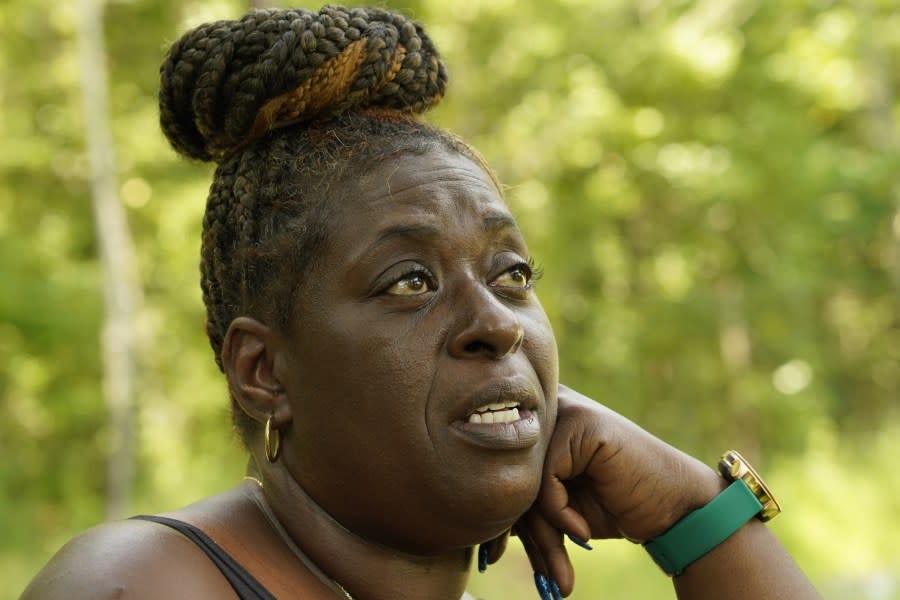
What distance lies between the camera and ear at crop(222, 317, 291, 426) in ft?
8.30

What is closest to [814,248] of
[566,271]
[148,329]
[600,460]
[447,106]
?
[566,271]

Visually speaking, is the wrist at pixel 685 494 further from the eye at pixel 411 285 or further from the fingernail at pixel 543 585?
the eye at pixel 411 285

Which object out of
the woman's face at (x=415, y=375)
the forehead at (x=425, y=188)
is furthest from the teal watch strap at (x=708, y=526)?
the forehead at (x=425, y=188)

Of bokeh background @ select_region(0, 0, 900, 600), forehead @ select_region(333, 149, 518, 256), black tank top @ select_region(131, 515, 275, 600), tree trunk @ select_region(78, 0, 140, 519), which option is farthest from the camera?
bokeh background @ select_region(0, 0, 900, 600)

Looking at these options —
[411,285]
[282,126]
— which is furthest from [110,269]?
[411,285]

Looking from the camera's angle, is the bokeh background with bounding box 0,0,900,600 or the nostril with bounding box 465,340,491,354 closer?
the nostril with bounding box 465,340,491,354

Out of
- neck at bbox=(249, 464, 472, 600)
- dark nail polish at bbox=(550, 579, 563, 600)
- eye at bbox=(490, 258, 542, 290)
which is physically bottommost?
dark nail polish at bbox=(550, 579, 563, 600)

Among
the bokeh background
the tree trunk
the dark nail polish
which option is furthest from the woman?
the tree trunk

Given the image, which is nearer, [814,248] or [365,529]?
[365,529]

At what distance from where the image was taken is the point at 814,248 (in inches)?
646

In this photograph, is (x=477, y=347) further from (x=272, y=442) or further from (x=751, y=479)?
(x=751, y=479)

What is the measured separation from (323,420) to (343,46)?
0.84 metres

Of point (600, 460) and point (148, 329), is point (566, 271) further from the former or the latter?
point (600, 460)

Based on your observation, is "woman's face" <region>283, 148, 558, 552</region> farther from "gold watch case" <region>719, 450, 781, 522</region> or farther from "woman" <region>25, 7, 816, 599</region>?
"gold watch case" <region>719, 450, 781, 522</region>
